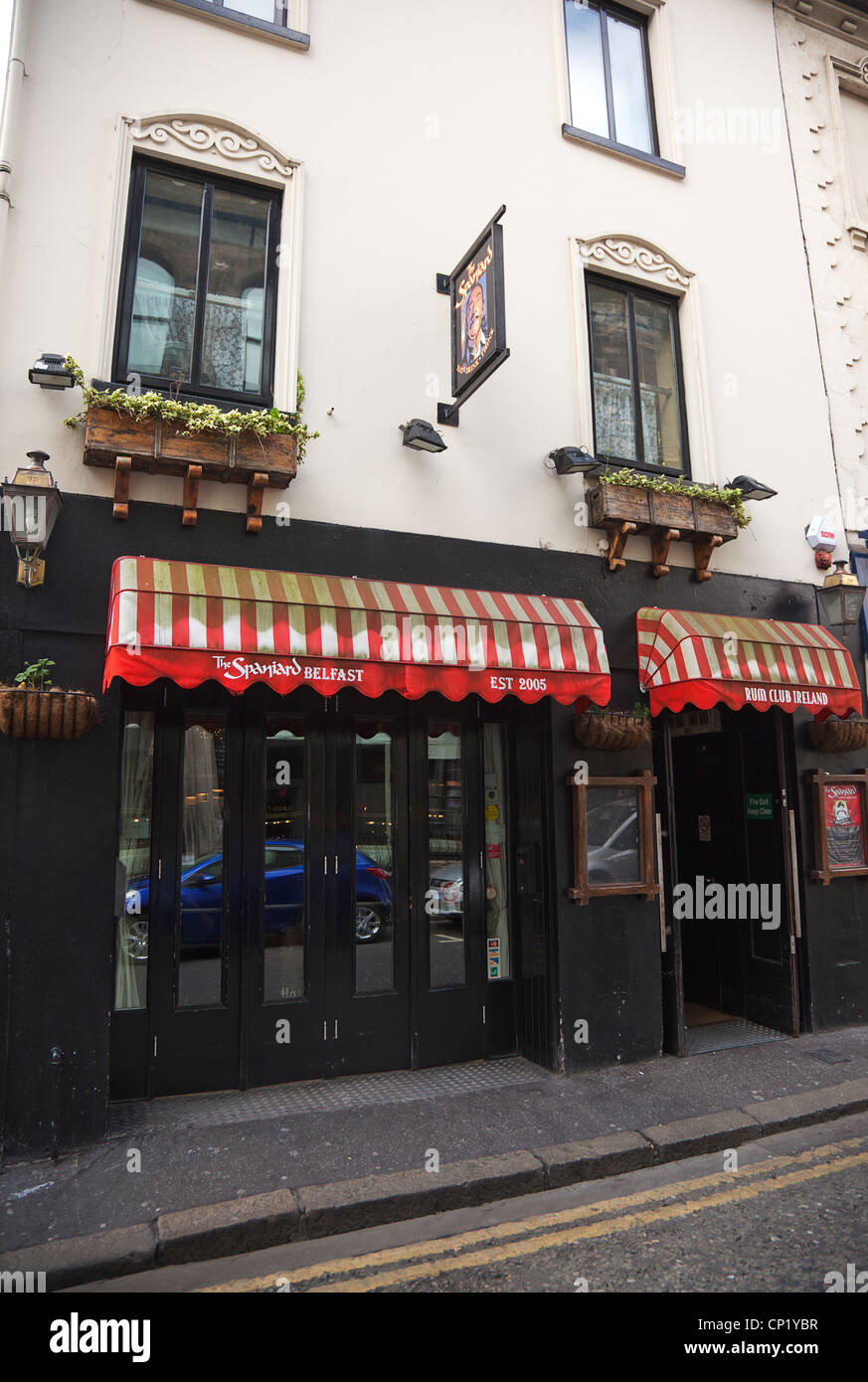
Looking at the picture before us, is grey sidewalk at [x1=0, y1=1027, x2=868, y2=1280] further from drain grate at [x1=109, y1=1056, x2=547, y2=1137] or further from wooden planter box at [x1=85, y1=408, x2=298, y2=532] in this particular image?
wooden planter box at [x1=85, y1=408, x2=298, y2=532]

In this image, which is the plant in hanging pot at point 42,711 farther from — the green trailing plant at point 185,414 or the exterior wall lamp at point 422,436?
the exterior wall lamp at point 422,436

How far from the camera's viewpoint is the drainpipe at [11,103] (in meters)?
5.61

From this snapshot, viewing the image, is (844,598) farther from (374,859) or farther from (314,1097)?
(314,1097)

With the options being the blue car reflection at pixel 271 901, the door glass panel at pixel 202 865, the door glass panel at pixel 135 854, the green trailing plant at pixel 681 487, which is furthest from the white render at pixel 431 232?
the blue car reflection at pixel 271 901

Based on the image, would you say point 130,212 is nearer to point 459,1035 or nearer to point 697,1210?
point 459,1035

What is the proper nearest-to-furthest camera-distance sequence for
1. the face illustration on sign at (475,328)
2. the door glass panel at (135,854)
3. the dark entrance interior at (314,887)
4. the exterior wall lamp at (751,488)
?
the door glass panel at (135,854) < the dark entrance interior at (314,887) < the face illustration on sign at (475,328) < the exterior wall lamp at (751,488)

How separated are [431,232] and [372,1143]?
23.5ft

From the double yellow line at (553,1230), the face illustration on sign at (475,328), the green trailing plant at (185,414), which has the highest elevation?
the face illustration on sign at (475,328)

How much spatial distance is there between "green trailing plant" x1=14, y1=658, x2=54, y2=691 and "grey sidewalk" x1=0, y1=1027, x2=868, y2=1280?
2.91 meters

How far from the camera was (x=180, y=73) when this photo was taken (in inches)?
254

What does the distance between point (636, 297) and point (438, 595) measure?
14.0 ft

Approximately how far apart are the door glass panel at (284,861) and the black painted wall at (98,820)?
123 centimetres

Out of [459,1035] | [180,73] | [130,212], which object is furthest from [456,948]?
[180,73]

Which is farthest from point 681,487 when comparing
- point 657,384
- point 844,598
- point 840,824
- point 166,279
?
point 166,279
